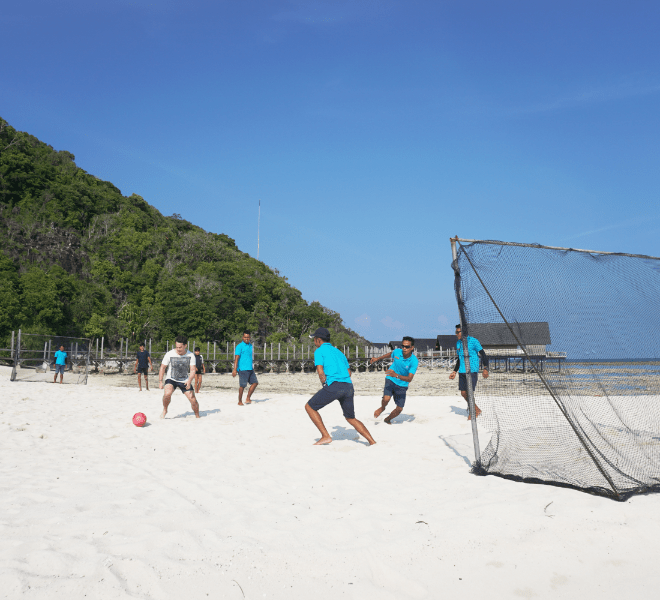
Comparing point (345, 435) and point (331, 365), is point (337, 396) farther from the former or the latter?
point (345, 435)

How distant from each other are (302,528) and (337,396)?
103 inches

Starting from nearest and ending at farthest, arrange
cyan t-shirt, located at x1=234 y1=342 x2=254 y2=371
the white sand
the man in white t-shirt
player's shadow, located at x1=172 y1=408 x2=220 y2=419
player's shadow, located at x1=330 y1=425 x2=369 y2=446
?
1. the white sand
2. player's shadow, located at x1=330 y1=425 x2=369 y2=446
3. the man in white t-shirt
4. player's shadow, located at x1=172 y1=408 x2=220 y2=419
5. cyan t-shirt, located at x1=234 y1=342 x2=254 y2=371

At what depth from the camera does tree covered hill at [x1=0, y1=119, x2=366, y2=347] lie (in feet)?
130

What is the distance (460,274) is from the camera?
507 cm

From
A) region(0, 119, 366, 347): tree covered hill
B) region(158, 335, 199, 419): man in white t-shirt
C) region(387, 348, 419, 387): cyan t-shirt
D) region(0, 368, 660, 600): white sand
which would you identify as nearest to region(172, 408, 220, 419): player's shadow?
region(158, 335, 199, 419): man in white t-shirt

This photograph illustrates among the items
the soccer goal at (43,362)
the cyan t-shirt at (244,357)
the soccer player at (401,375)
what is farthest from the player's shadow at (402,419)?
the soccer goal at (43,362)

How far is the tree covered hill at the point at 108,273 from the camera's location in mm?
39656

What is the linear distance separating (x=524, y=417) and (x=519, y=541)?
2656 mm

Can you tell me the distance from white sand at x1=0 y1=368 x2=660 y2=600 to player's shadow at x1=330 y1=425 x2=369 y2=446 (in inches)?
21.0

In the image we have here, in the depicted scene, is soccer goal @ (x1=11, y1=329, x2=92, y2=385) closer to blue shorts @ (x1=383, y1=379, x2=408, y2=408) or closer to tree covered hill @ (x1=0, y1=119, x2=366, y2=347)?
tree covered hill @ (x1=0, y1=119, x2=366, y2=347)

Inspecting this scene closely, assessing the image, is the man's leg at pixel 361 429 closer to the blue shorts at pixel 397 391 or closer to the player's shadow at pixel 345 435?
the player's shadow at pixel 345 435

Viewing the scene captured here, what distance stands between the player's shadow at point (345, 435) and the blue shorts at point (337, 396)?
26.9 inches

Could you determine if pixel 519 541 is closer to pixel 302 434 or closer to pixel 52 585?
pixel 52 585

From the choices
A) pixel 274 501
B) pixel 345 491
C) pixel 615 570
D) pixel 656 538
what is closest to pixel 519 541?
pixel 615 570
